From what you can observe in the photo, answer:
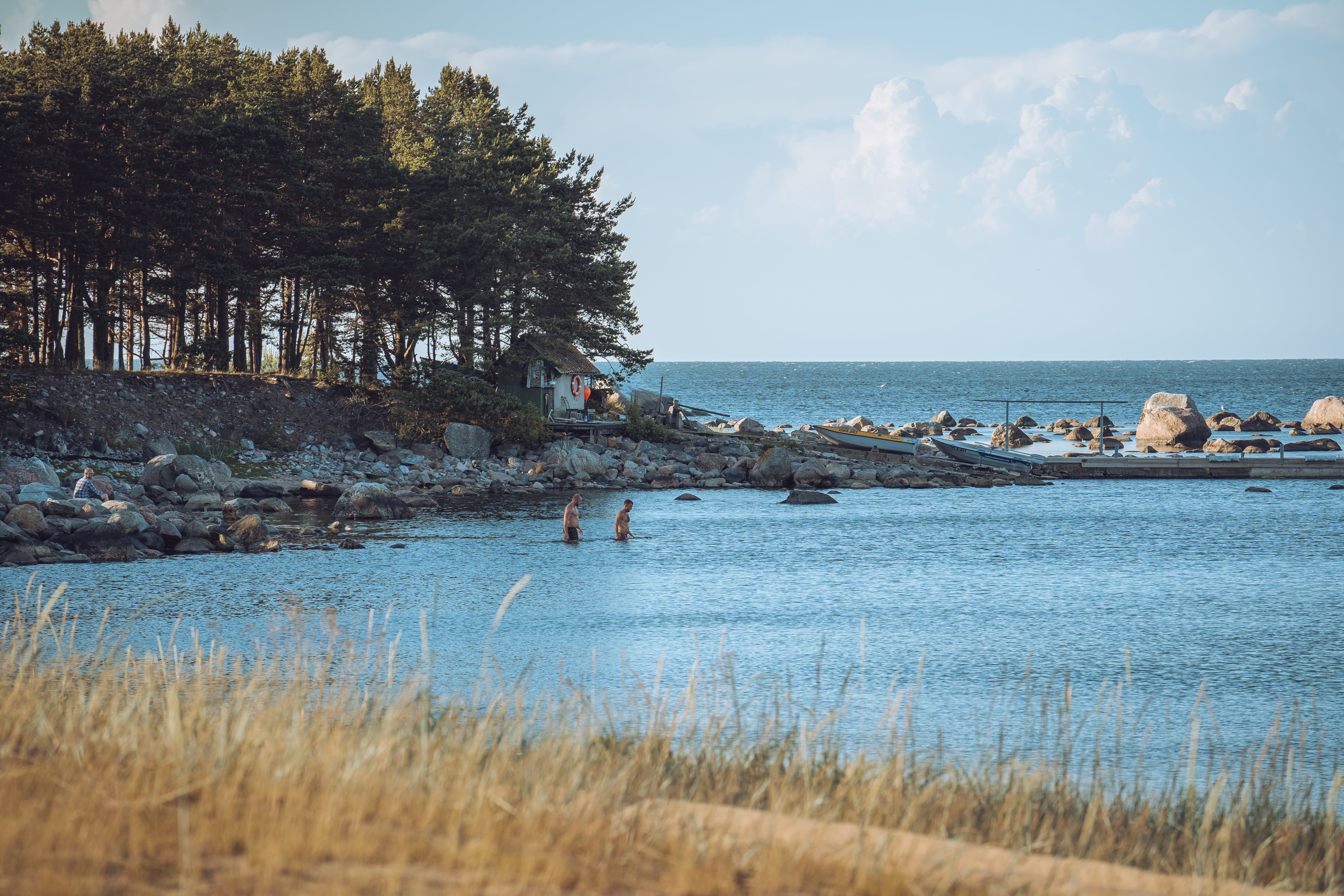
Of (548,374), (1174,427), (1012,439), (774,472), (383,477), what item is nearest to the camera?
(383,477)

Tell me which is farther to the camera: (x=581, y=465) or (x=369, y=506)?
(x=581, y=465)

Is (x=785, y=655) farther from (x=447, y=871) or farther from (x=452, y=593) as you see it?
(x=447, y=871)

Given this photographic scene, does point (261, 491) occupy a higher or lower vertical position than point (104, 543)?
higher

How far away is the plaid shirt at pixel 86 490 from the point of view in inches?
1053

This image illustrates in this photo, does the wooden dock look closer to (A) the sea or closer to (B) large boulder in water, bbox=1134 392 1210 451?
(B) large boulder in water, bbox=1134 392 1210 451

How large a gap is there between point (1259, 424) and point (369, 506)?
219 feet

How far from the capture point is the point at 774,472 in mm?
43281

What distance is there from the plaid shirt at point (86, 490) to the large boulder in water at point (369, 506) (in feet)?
20.5

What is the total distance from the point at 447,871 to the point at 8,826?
200cm

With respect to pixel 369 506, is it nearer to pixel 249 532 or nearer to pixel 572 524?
pixel 249 532

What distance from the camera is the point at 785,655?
1559cm

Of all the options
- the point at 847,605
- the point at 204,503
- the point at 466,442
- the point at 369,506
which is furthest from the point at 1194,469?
the point at 204,503

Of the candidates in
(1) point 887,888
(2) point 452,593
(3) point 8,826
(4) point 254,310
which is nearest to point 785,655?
(2) point 452,593

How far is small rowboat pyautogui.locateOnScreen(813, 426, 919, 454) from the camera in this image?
50.6 meters
